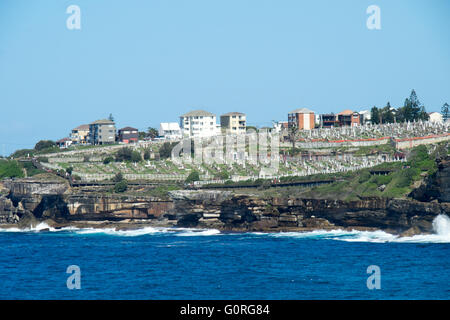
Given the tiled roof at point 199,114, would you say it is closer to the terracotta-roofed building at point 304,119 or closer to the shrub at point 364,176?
the terracotta-roofed building at point 304,119

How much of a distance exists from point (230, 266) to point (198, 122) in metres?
111

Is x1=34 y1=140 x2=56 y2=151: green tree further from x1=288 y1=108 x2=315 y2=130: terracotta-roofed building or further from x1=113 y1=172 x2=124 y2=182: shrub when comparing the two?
x1=288 y1=108 x2=315 y2=130: terracotta-roofed building

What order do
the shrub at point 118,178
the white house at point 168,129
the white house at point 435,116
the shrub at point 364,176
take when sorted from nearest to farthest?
the shrub at point 364,176, the shrub at point 118,178, the white house at point 168,129, the white house at point 435,116

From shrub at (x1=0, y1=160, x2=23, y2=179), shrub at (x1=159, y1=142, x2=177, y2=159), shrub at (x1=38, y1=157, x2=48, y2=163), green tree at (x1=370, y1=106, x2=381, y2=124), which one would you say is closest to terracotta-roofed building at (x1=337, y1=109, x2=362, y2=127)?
green tree at (x1=370, y1=106, x2=381, y2=124)

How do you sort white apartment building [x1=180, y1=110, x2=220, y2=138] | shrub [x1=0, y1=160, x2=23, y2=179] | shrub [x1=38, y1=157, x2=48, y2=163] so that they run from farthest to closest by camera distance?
1. white apartment building [x1=180, y1=110, x2=220, y2=138]
2. shrub [x1=38, y1=157, x2=48, y2=163]
3. shrub [x1=0, y1=160, x2=23, y2=179]

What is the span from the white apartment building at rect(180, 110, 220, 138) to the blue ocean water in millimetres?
80321

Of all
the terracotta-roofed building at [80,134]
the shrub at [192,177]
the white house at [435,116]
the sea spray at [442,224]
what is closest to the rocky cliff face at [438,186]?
the sea spray at [442,224]

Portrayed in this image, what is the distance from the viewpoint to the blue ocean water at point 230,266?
2434 inches

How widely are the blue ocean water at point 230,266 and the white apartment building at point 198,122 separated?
8032cm

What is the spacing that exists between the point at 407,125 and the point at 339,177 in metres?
51.3

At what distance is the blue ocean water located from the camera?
203 feet

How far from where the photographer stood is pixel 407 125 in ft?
520
